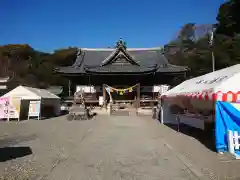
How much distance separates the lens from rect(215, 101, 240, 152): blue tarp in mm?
6698

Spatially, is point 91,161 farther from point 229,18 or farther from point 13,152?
point 229,18

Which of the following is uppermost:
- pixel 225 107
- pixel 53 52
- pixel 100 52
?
pixel 53 52

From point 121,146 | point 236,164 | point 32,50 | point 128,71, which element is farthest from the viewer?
point 32,50

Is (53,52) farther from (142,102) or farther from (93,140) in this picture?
(93,140)

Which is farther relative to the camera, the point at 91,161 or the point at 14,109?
the point at 14,109

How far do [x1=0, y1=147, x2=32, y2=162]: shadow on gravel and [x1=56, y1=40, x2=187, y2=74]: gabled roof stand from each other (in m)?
17.6

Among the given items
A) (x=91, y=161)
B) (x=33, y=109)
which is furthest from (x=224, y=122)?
(x=33, y=109)

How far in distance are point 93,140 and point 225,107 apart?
4799 mm

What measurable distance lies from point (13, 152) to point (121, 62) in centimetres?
2185

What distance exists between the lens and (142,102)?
2500cm

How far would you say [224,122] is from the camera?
6.77m

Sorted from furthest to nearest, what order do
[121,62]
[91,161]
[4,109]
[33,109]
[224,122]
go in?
[121,62]
[33,109]
[4,109]
[224,122]
[91,161]

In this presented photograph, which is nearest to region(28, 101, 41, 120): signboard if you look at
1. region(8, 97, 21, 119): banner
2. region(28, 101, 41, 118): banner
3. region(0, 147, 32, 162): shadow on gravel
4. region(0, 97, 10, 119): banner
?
region(28, 101, 41, 118): banner

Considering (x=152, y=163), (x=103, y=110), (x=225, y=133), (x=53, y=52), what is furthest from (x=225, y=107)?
(x=53, y=52)
